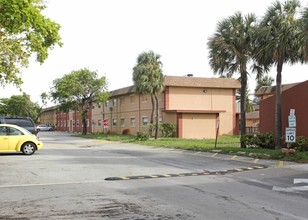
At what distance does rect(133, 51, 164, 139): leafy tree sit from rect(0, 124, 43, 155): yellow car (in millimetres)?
17433

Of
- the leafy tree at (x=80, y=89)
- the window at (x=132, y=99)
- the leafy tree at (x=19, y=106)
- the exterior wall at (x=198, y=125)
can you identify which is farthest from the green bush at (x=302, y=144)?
the leafy tree at (x=19, y=106)

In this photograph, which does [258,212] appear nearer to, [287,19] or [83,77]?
[287,19]

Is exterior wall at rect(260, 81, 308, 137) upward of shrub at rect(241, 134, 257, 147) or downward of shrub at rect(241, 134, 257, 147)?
upward

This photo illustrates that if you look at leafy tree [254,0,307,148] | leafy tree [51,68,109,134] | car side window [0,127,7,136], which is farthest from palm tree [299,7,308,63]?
leafy tree [51,68,109,134]

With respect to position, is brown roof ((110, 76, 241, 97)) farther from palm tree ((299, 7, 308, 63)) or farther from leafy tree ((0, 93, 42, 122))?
leafy tree ((0, 93, 42, 122))

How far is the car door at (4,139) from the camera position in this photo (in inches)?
720

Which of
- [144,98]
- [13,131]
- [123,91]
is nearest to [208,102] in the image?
[144,98]

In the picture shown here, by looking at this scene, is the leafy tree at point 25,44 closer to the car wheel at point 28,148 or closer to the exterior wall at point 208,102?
the car wheel at point 28,148

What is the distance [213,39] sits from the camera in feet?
78.9

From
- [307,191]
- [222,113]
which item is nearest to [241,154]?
[307,191]

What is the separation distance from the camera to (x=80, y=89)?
171ft

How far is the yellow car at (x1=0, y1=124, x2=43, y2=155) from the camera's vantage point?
18391 millimetres

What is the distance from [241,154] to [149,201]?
12.0 meters

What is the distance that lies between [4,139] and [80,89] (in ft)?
112
